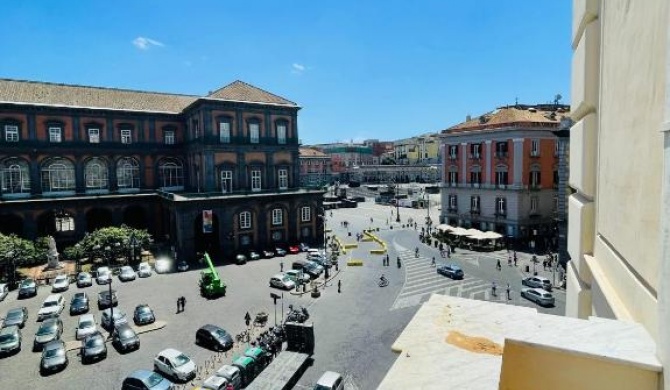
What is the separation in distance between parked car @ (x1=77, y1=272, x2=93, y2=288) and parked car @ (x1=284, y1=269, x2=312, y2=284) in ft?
51.2

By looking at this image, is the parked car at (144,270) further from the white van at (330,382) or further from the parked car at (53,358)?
the white van at (330,382)

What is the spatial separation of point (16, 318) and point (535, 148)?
47.4m

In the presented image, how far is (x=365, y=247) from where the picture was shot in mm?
45406

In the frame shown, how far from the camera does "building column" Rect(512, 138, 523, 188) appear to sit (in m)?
43.5

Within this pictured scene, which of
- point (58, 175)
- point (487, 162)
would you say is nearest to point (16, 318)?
point (58, 175)

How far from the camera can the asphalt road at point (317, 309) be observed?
699 inches

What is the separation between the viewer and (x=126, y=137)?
45875 millimetres

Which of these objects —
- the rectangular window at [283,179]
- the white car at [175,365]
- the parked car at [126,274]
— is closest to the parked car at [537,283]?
the white car at [175,365]

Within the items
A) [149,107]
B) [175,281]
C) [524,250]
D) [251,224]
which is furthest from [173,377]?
[149,107]

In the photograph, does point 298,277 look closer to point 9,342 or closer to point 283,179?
point 9,342

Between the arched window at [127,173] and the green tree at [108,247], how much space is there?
896 centimetres

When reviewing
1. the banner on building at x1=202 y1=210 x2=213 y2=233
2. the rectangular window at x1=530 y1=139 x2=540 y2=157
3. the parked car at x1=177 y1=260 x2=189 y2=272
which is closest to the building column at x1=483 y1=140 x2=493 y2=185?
the rectangular window at x1=530 y1=139 x2=540 y2=157

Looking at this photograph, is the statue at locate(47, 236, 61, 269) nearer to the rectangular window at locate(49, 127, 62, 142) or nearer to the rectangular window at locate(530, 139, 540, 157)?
the rectangular window at locate(49, 127, 62, 142)

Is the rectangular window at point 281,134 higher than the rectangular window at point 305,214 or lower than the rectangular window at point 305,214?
higher
